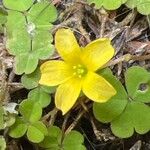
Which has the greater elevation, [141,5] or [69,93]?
[141,5]

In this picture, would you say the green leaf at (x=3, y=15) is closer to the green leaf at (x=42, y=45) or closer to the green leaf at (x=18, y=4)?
the green leaf at (x=18, y=4)

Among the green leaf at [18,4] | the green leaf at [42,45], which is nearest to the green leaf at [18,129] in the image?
the green leaf at [42,45]

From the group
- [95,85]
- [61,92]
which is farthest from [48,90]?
[95,85]

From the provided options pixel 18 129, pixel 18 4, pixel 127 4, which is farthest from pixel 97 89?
pixel 18 4

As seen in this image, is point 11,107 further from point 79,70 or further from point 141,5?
point 141,5

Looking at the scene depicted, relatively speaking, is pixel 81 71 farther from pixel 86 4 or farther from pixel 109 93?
pixel 86 4

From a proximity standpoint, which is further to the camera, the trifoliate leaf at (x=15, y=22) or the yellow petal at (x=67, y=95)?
the trifoliate leaf at (x=15, y=22)

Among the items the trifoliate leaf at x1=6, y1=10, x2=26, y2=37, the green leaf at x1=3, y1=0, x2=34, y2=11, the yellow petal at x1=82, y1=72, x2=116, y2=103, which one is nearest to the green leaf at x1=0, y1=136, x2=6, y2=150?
the yellow petal at x1=82, y1=72, x2=116, y2=103

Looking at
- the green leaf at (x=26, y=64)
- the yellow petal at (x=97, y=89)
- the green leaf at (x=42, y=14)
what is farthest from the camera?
the green leaf at (x=42, y=14)
